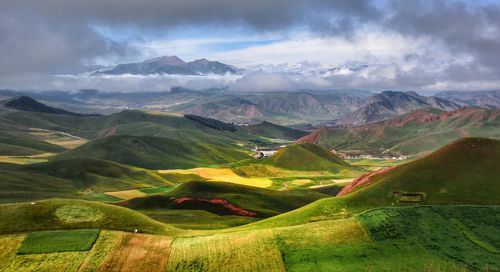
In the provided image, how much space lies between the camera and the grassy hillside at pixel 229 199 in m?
110

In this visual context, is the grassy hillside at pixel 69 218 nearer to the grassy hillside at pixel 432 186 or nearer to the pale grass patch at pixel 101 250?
the pale grass patch at pixel 101 250

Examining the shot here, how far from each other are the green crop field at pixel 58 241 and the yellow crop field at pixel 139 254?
3814 mm

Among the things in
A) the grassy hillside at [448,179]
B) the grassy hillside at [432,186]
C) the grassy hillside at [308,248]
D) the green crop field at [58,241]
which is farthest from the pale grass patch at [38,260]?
the grassy hillside at [448,179]

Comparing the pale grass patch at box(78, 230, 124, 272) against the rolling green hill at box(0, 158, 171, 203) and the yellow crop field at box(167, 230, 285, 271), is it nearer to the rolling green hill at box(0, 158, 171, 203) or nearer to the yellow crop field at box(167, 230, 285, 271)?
the yellow crop field at box(167, 230, 285, 271)

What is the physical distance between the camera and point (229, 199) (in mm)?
113750

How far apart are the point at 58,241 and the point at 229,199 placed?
63.0 meters

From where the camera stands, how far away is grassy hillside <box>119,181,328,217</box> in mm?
109875

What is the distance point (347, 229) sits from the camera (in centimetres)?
5925

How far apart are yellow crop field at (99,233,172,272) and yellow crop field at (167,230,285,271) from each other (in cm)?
124

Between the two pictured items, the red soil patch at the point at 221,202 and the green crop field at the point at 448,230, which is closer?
the green crop field at the point at 448,230

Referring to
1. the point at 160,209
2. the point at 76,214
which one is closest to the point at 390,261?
the point at 76,214

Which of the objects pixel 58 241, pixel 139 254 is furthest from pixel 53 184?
pixel 139 254

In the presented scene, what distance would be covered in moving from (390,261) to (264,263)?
1420 centimetres

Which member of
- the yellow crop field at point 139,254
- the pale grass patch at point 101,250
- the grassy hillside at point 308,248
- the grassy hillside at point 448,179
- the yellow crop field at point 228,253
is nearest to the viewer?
the pale grass patch at point 101,250
